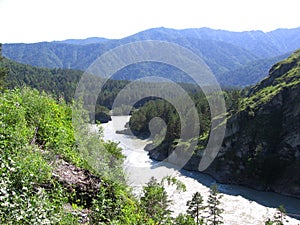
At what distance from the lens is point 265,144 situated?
70375 mm

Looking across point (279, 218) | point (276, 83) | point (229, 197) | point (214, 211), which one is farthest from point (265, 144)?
point (214, 211)

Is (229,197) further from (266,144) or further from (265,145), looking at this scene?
(266,144)

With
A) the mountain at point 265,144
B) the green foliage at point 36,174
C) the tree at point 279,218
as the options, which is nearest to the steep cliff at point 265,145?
the mountain at point 265,144

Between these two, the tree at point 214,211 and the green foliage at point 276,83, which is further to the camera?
the green foliage at point 276,83

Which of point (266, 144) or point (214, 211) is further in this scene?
point (266, 144)

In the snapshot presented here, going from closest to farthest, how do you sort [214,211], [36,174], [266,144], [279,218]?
[36,174] < [214,211] < [279,218] < [266,144]

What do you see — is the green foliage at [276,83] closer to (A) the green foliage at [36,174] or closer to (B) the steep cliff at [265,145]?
(B) the steep cliff at [265,145]

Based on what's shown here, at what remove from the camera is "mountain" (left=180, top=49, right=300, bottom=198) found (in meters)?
64.9

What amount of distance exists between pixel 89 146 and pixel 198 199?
78.1ft

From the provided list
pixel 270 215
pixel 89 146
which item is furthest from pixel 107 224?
pixel 270 215

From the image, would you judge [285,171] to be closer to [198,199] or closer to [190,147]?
[190,147]

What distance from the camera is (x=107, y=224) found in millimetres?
9719

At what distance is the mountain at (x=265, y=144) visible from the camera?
6494 centimetres

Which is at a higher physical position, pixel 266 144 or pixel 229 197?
pixel 266 144
